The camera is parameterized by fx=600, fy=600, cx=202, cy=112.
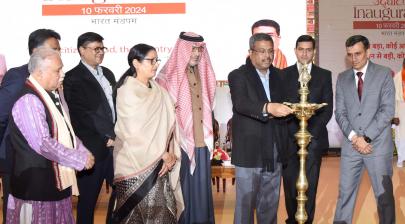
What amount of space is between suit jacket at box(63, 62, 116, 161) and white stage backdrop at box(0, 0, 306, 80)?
2.60 m

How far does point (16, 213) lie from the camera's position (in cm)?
302

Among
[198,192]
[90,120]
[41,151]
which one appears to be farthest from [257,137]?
[41,151]

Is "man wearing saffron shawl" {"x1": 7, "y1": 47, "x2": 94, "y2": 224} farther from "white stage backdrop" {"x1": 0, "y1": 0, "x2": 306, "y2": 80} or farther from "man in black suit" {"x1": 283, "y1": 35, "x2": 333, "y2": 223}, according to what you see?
"white stage backdrop" {"x1": 0, "y1": 0, "x2": 306, "y2": 80}

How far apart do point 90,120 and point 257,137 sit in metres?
1.19

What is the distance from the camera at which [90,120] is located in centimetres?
425

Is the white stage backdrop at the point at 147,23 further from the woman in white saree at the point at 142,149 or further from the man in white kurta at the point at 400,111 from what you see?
the woman in white saree at the point at 142,149

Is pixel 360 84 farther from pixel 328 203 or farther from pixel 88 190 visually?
pixel 88 190

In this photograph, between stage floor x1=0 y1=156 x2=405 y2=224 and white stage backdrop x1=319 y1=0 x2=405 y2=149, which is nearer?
stage floor x1=0 y1=156 x2=405 y2=224

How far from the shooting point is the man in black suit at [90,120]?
4.25 meters

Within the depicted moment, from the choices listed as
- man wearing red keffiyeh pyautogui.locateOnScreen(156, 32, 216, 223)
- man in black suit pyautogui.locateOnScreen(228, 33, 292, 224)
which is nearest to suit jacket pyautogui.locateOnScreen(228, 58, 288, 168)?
man in black suit pyautogui.locateOnScreen(228, 33, 292, 224)

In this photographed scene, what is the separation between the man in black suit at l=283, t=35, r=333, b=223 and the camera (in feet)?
14.3

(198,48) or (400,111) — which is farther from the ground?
(198,48)

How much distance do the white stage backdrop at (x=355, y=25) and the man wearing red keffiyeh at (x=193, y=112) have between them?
5045mm

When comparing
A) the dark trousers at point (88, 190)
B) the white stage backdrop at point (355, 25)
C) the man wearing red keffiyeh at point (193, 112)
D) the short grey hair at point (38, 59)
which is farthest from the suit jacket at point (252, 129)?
the white stage backdrop at point (355, 25)
